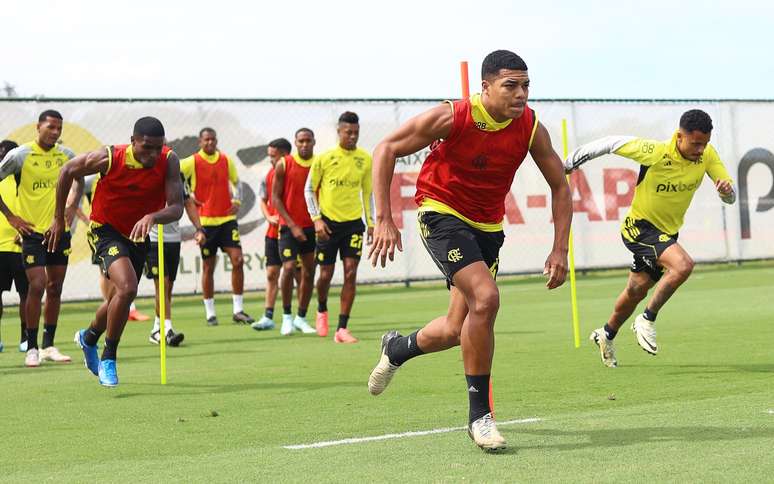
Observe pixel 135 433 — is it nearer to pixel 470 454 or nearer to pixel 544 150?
pixel 470 454

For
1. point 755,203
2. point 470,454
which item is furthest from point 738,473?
point 755,203

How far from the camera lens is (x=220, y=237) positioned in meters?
16.6

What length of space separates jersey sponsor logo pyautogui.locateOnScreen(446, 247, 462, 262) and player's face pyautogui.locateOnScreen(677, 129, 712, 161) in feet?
14.3

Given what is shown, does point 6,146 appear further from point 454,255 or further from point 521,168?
point 521,168

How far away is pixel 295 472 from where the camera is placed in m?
5.84

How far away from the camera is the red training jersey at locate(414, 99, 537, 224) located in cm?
688

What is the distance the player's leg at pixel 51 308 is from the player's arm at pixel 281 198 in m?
3.22

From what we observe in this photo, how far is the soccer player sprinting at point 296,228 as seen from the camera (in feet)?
49.4

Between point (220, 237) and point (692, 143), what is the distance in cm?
784

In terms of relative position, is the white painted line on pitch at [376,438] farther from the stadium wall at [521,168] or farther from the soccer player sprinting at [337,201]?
the stadium wall at [521,168]

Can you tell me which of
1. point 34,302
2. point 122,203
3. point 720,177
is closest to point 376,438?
point 122,203

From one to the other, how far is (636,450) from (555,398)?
2.45 m

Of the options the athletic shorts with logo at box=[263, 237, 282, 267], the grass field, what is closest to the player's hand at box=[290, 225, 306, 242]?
the grass field
